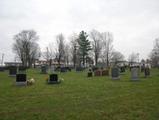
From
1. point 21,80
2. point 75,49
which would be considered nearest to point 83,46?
point 75,49

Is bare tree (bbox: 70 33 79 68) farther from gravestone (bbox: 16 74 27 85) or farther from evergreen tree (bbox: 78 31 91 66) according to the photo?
gravestone (bbox: 16 74 27 85)

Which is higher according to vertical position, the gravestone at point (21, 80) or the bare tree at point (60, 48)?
the bare tree at point (60, 48)

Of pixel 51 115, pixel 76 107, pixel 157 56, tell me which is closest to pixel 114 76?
pixel 76 107

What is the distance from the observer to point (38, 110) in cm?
868

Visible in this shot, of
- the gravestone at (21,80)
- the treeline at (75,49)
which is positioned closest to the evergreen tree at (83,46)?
the treeline at (75,49)

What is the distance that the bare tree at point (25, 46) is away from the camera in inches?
3367

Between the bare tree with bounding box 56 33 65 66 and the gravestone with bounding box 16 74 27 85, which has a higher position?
the bare tree with bounding box 56 33 65 66

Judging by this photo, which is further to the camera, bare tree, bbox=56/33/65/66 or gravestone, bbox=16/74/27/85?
bare tree, bbox=56/33/65/66

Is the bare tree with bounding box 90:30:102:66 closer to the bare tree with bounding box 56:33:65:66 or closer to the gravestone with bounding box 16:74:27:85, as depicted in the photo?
the bare tree with bounding box 56:33:65:66

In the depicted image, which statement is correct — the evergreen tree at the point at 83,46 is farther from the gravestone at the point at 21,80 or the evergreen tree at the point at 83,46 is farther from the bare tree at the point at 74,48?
the gravestone at the point at 21,80

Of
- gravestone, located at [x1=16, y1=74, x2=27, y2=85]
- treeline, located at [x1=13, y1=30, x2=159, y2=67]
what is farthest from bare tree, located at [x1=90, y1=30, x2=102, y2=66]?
gravestone, located at [x1=16, y1=74, x2=27, y2=85]

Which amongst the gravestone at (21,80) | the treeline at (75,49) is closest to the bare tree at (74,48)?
the treeline at (75,49)

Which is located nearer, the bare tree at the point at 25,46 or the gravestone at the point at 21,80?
the gravestone at the point at 21,80

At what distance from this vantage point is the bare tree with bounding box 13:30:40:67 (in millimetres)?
85512
